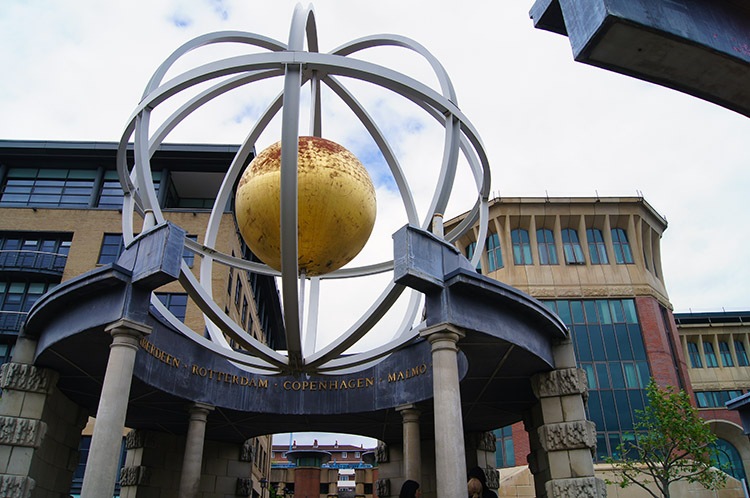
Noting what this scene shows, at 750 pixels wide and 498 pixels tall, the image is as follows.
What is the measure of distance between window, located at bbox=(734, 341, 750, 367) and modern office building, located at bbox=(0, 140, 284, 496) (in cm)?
5338

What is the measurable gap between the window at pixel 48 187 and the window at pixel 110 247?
380cm

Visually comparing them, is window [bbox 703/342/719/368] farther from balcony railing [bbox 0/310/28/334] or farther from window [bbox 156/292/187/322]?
balcony railing [bbox 0/310/28/334]

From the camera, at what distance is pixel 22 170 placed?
4041cm

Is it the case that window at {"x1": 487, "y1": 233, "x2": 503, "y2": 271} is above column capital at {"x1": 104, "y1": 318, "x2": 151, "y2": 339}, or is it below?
above

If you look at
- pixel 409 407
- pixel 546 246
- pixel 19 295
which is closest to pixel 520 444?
pixel 546 246

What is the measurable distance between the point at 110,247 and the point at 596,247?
40.3 meters

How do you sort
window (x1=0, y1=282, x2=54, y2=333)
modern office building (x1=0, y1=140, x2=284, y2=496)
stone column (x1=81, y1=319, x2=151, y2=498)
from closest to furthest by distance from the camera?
stone column (x1=81, y1=319, x2=151, y2=498), window (x1=0, y1=282, x2=54, y2=333), modern office building (x1=0, y1=140, x2=284, y2=496)

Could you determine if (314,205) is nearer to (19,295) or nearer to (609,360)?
(19,295)

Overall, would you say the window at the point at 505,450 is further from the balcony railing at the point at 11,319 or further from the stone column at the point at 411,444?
the balcony railing at the point at 11,319

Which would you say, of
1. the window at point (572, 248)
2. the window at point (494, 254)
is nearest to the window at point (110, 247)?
the window at point (494, 254)

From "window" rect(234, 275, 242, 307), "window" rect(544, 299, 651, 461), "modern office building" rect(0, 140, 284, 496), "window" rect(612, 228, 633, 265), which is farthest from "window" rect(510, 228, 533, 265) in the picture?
"window" rect(234, 275, 242, 307)

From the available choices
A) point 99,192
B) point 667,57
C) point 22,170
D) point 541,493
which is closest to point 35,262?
point 99,192

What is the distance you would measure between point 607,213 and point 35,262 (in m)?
45.8

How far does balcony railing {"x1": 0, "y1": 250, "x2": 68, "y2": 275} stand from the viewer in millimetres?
35562
